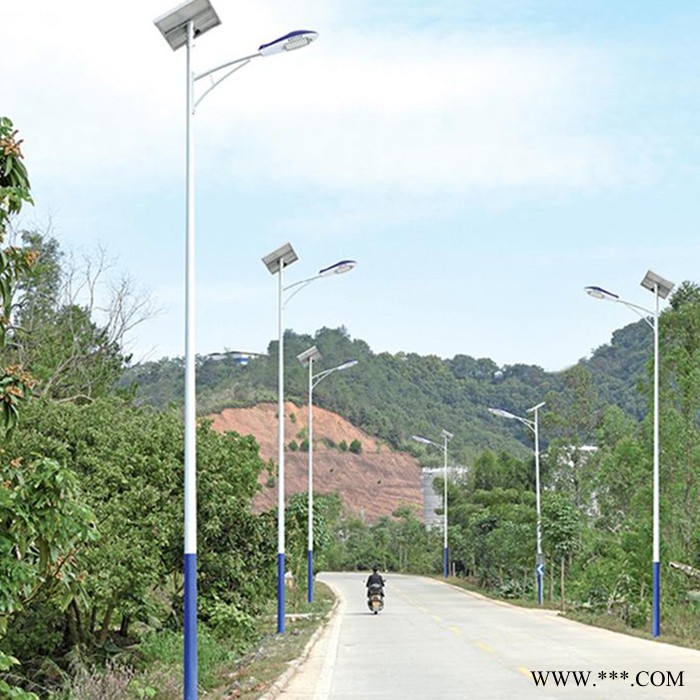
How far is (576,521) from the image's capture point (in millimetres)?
40906

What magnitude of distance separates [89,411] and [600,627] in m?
13.0

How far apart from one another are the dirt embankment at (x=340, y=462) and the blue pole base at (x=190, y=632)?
267ft

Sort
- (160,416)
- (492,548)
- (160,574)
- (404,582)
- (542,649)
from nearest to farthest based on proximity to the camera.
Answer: (542,649) < (160,574) < (160,416) < (492,548) < (404,582)

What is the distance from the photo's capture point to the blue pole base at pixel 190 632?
1277 centimetres

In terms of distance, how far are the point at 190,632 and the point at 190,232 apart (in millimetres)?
4219

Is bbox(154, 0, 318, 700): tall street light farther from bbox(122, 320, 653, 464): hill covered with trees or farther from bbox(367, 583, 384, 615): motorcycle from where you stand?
bbox(122, 320, 653, 464): hill covered with trees

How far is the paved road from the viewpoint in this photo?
1523cm

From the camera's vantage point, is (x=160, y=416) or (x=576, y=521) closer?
(x=160, y=416)

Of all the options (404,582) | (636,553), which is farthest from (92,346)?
(404,582)

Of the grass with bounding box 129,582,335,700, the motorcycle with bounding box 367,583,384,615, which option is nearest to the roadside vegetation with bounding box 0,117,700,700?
the grass with bounding box 129,582,335,700

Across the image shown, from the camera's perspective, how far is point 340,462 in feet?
345

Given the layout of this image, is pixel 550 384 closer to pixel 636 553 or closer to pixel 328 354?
pixel 328 354

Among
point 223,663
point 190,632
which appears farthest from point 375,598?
point 190,632

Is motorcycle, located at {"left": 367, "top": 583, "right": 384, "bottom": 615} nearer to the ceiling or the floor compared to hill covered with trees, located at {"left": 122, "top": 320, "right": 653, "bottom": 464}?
nearer to the floor
